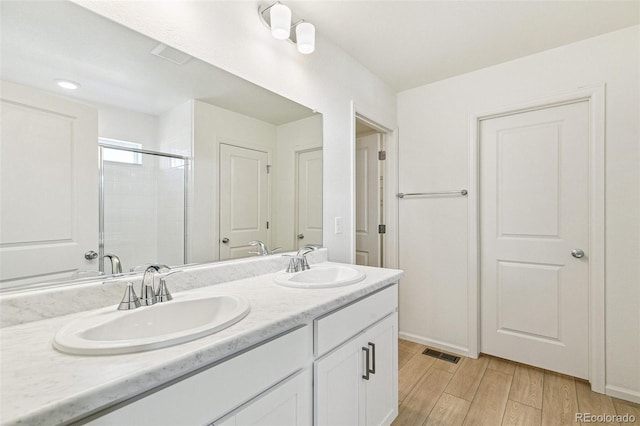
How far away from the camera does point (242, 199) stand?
4.79 ft

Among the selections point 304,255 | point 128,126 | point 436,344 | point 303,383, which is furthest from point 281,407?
point 436,344

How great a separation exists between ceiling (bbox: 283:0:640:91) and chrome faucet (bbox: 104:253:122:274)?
4.84 feet

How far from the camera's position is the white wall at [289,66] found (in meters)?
1.12

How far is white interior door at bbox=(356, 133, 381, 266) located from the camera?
274 centimetres

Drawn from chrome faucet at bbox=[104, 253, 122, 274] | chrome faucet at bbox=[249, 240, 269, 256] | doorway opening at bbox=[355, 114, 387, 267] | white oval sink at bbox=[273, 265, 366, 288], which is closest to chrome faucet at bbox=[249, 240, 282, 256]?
chrome faucet at bbox=[249, 240, 269, 256]

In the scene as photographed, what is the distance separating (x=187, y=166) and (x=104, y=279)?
0.52 m

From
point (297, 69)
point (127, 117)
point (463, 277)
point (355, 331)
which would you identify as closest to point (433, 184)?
point (463, 277)

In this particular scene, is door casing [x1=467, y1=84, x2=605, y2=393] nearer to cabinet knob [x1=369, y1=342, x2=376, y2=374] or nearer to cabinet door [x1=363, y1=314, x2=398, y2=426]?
cabinet door [x1=363, y1=314, x2=398, y2=426]


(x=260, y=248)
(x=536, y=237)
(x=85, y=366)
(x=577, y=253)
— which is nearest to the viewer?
(x=85, y=366)

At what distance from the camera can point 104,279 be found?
0.98m

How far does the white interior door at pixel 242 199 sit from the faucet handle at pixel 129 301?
46cm

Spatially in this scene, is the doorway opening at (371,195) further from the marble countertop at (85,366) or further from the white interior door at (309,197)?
the marble countertop at (85,366)

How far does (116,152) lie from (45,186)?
0.76 ft

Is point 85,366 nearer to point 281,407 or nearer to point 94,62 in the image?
point 281,407
